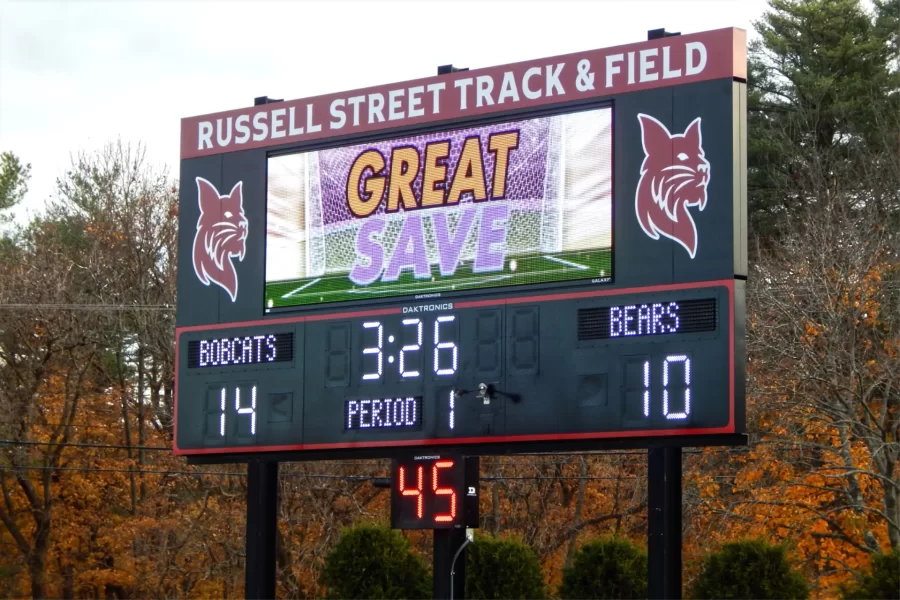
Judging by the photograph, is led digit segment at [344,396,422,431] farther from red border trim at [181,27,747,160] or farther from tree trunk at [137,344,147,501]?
tree trunk at [137,344,147,501]

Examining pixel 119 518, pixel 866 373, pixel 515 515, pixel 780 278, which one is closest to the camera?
pixel 866 373

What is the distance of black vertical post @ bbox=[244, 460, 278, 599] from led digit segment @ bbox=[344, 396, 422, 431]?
5.19 feet

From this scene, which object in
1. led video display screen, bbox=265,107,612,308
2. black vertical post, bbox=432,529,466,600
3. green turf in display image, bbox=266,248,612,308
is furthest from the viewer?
black vertical post, bbox=432,529,466,600

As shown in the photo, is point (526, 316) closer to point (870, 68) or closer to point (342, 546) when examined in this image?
point (342, 546)

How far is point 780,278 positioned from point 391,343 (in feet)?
37.8

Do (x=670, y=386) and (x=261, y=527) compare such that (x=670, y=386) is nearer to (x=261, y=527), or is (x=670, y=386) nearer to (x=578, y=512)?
(x=261, y=527)

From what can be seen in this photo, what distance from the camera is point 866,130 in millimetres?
34781

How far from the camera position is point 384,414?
1410 cm

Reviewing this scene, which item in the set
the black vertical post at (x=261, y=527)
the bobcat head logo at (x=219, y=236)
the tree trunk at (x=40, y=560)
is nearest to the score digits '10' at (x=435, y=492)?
the black vertical post at (x=261, y=527)

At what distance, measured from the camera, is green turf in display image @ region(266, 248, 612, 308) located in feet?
43.3

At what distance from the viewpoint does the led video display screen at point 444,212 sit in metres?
13.3

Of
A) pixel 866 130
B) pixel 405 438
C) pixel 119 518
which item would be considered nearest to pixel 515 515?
pixel 119 518

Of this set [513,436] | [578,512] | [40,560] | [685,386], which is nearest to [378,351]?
[513,436]

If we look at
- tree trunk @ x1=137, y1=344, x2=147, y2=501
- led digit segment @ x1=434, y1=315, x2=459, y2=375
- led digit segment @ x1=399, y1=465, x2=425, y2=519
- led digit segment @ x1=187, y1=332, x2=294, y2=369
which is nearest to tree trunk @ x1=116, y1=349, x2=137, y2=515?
tree trunk @ x1=137, y1=344, x2=147, y2=501
